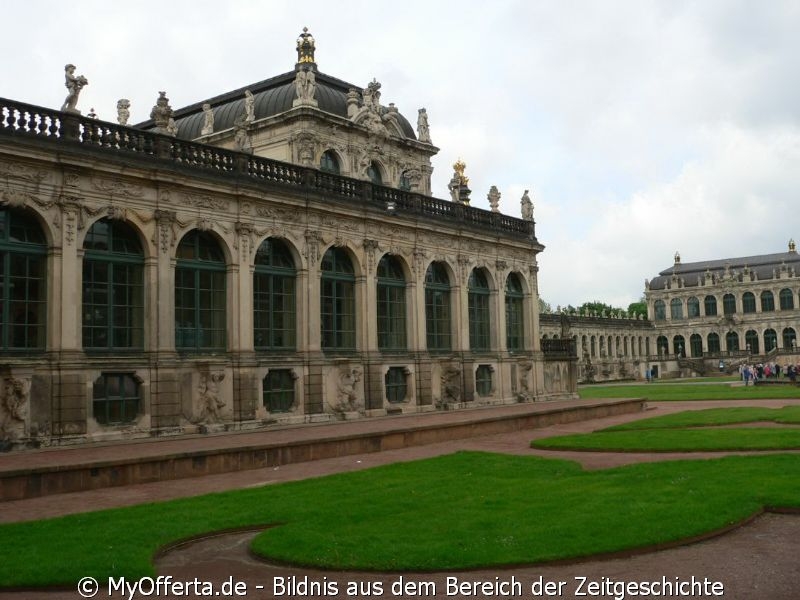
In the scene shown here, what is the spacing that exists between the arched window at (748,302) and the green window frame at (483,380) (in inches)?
3728

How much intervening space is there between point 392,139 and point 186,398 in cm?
2206

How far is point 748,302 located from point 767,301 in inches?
107

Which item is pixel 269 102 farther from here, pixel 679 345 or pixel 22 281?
pixel 679 345

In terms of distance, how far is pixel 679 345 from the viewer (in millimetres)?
128875

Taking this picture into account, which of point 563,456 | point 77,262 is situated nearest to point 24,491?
point 77,262

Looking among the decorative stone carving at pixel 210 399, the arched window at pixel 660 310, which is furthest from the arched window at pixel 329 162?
the arched window at pixel 660 310

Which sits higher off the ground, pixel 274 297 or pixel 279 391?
pixel 274 297

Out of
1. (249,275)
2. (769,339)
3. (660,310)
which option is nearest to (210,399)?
(249,275)

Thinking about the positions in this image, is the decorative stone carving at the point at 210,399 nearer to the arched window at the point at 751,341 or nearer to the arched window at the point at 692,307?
the arched window at the point at 751,341

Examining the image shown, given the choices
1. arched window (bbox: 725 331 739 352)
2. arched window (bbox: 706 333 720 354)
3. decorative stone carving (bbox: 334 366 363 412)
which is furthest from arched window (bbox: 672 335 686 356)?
decorative stone carving (bbox: 334 366 363 412)

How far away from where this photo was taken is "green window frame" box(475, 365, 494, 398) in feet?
136

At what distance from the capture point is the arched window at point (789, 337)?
119 metres

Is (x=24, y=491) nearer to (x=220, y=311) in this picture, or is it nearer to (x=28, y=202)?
(x=28, y=202)

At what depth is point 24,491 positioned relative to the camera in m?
16.6
